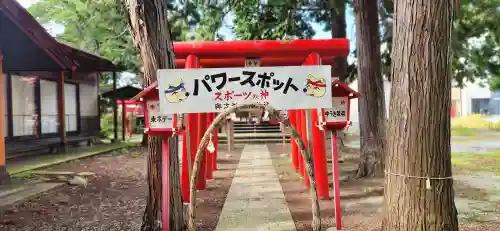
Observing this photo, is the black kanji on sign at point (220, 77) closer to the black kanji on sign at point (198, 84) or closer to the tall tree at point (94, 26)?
the black kanji on sign at point (198, 84)

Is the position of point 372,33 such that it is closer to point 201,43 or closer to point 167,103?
point 201,43

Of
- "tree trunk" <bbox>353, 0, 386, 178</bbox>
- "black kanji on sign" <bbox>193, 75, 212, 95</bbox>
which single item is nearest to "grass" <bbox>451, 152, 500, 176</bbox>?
"tree trunk" <bbox>353, 0, 386, 178</bbox>

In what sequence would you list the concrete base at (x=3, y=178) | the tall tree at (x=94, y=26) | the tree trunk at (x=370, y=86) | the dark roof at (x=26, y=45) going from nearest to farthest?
1. the concrete base at (x=3, y=178)
2. the tree trunk at (x=370, y=86)
3. the dark roof at (x=26, y=45)
4. the tall tree at (x=94, y=26)

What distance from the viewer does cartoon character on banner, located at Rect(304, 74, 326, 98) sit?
4.18 metres

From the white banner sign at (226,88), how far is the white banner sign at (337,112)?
3.22 feet

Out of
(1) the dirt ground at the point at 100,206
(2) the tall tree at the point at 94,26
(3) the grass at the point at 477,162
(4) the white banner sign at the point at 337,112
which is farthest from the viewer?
(2) the tall tree at the point at 94,26

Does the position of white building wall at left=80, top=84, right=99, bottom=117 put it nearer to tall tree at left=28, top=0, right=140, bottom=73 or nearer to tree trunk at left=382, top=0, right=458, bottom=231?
tall tree at left=28, top=0, right=140, bottom=73

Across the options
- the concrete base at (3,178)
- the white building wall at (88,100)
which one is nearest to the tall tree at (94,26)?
the white building wall at (88,100)

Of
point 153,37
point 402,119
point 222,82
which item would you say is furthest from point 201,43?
point 402,119

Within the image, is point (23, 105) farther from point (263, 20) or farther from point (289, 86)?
point (289, 86)

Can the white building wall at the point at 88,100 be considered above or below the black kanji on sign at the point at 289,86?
above

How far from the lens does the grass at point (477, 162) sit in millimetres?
10255

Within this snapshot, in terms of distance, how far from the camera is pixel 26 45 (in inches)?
413

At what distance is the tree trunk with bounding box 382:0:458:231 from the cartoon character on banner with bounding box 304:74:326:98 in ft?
2.44
